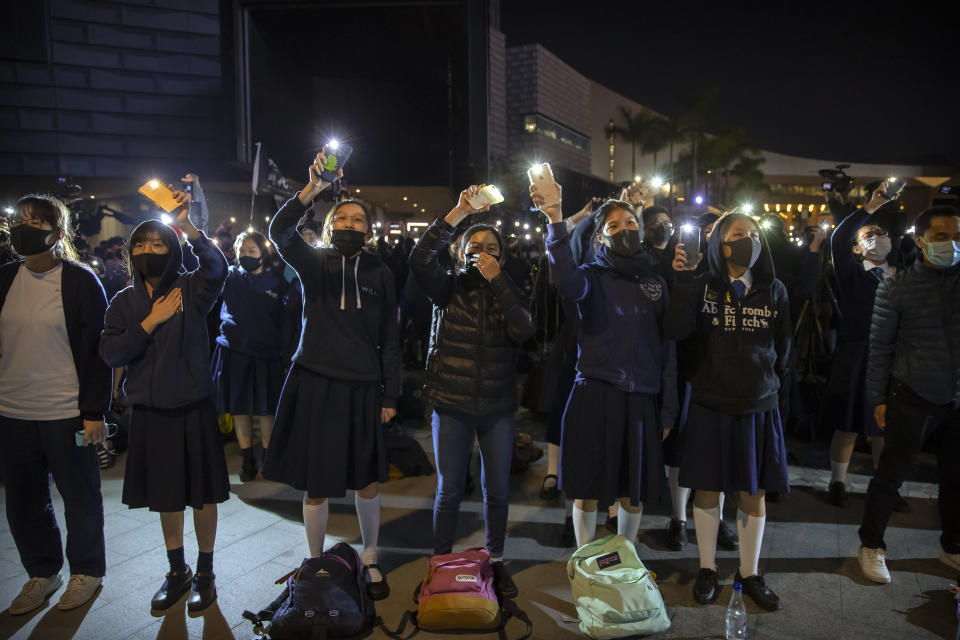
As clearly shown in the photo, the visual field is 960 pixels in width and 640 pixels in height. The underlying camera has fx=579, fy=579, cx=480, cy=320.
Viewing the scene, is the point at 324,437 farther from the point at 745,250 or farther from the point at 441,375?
the point at 745,250

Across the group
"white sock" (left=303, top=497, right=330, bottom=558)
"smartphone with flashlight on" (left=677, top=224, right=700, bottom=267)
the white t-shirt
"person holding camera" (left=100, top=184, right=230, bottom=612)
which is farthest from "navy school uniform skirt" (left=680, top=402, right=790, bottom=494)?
the white t-shirt

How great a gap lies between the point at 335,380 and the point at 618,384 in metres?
1.54

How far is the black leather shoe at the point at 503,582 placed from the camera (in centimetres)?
325

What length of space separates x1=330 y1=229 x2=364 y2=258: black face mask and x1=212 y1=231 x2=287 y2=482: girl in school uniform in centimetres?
201

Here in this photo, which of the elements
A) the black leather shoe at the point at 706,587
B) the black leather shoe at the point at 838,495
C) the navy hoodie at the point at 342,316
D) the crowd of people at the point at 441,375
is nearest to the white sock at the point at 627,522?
the crowd of people at the point at 441,375

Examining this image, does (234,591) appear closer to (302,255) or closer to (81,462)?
(81,462)

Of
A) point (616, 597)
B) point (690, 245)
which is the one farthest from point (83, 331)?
point (690, 245)

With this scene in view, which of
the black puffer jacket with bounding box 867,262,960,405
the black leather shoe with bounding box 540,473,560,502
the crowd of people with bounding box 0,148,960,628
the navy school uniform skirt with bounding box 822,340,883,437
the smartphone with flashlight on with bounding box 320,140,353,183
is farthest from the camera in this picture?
the black leather shoe with bounding box 540,473,560,502

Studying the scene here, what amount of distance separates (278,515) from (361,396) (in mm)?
1824

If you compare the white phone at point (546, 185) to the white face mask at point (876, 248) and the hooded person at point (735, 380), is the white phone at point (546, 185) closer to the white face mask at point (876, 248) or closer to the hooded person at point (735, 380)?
the hooded person at point (735, 380)

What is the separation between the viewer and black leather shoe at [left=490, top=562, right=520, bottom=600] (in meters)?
3.25

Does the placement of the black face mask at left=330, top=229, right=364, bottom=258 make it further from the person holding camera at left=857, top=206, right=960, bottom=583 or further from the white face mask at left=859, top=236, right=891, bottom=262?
the white face mask at left=859, top=236, right=891, bottom=262

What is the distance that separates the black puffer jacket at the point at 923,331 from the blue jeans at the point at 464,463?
2334 mm

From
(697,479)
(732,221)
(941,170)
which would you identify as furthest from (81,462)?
(941,170)
